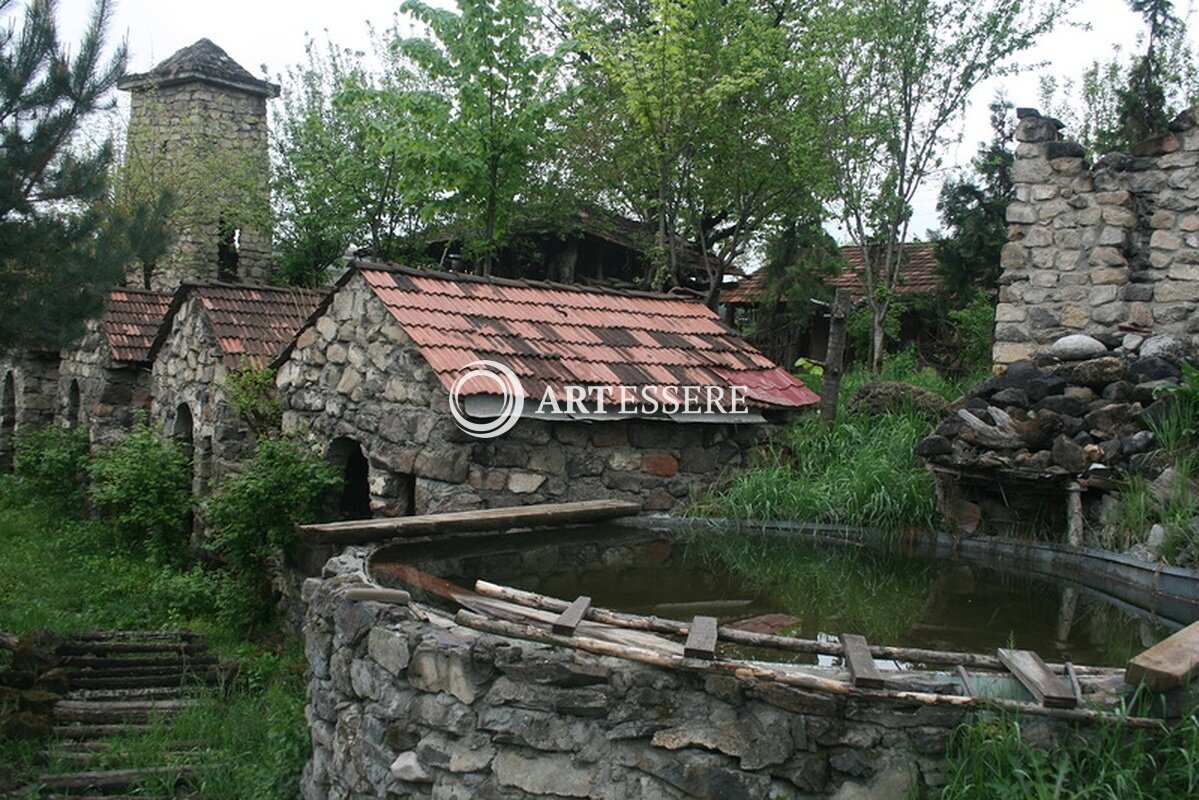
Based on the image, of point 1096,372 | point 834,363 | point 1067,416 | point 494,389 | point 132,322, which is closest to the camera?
point 1067,416

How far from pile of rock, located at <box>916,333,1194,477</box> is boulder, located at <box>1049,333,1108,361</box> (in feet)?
0.06

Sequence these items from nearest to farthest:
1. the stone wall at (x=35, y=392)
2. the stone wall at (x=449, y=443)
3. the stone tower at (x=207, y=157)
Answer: the stone wall at (x=449, y=443) → the stone wall at (x=35, y=392) → the stone tower at (x=207, y=157)

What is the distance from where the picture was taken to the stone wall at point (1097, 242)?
7.71m

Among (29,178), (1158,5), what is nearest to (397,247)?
(29,178)

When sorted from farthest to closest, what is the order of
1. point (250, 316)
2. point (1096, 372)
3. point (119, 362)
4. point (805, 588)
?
point (119, 362)
point (250, 316)
point (1096, 372)
point (805, 588)

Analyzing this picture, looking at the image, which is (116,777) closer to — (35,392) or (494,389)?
(494,389)

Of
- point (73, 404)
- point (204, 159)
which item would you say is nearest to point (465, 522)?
point (73, 404)

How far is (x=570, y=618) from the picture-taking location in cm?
383

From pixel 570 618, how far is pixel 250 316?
8.02 meters

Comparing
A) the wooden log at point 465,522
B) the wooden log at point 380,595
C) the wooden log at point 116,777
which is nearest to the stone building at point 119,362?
the wooden log at point 116,777

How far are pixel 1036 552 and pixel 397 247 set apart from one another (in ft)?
43.3

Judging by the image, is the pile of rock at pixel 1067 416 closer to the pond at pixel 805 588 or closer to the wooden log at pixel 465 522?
the pond at pixel 805 588

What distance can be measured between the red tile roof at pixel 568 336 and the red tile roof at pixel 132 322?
6.54 m

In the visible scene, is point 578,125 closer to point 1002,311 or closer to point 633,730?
point 1002,311
